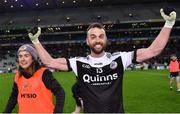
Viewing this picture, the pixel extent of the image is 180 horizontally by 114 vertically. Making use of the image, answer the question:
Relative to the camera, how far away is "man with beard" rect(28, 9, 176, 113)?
15.2ft

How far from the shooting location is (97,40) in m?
4.59

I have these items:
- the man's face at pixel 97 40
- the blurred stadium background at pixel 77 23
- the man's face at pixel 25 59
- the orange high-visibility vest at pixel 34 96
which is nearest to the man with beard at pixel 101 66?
the man's face at pixel 97 40

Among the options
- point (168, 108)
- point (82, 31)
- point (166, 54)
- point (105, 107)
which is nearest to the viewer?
point (105, 107)

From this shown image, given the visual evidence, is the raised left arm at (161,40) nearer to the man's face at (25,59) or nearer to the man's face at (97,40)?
the man's face at (97,40)

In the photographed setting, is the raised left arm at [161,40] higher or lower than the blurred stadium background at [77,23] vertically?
lower

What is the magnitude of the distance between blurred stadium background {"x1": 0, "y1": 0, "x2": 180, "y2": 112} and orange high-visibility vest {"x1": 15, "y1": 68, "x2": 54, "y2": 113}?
70.6m

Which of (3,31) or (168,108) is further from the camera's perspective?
(3,31)

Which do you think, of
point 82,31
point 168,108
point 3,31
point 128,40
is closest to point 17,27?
point 3,31

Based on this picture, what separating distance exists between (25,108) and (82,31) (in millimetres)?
80244

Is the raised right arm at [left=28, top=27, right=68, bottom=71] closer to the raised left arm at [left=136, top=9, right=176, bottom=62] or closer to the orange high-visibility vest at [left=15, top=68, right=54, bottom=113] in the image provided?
the orange high-visibility vest at [left=15, top=68, right=54, bottom=113]

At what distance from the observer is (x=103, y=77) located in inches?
185

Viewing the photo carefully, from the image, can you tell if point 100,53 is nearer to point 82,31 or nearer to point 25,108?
point 25,108

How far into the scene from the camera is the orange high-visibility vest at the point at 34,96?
5.10 meters

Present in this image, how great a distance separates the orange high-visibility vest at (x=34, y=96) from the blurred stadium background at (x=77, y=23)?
7056cm
